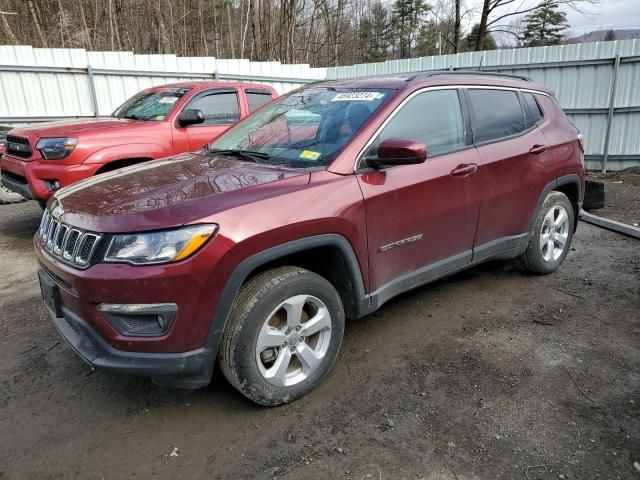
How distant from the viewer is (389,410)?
2.73 meters

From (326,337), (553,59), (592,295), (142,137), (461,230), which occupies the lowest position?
(592,295)

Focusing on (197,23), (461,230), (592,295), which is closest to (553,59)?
(592,295)

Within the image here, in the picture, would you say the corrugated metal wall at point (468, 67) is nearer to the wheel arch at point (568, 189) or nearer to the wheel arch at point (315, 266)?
the wheel arch at point (568, 189)

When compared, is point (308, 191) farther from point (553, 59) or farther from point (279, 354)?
point (553, 59)

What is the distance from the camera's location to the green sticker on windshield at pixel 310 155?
3.02 metres

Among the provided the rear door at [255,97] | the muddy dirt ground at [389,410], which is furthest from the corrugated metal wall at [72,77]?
the muddy dirt ground at [389,410]

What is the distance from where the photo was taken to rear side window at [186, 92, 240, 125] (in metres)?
6.70

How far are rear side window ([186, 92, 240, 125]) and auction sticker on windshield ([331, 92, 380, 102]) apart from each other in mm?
3677

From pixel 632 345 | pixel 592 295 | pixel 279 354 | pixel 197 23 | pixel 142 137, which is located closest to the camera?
pixel 279 354

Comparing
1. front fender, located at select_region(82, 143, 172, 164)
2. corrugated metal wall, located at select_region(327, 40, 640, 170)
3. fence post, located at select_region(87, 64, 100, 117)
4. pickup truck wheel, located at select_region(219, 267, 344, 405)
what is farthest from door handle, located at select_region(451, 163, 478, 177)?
fence post, located at select_region(87, 64, 100, 117)

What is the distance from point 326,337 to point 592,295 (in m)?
2.72

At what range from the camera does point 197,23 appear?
82.3 feet

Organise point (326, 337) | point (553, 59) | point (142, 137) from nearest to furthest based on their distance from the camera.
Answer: point (326, 337) < point (142, 137) < point (553, 59)

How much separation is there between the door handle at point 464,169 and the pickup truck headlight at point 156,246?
197cm
